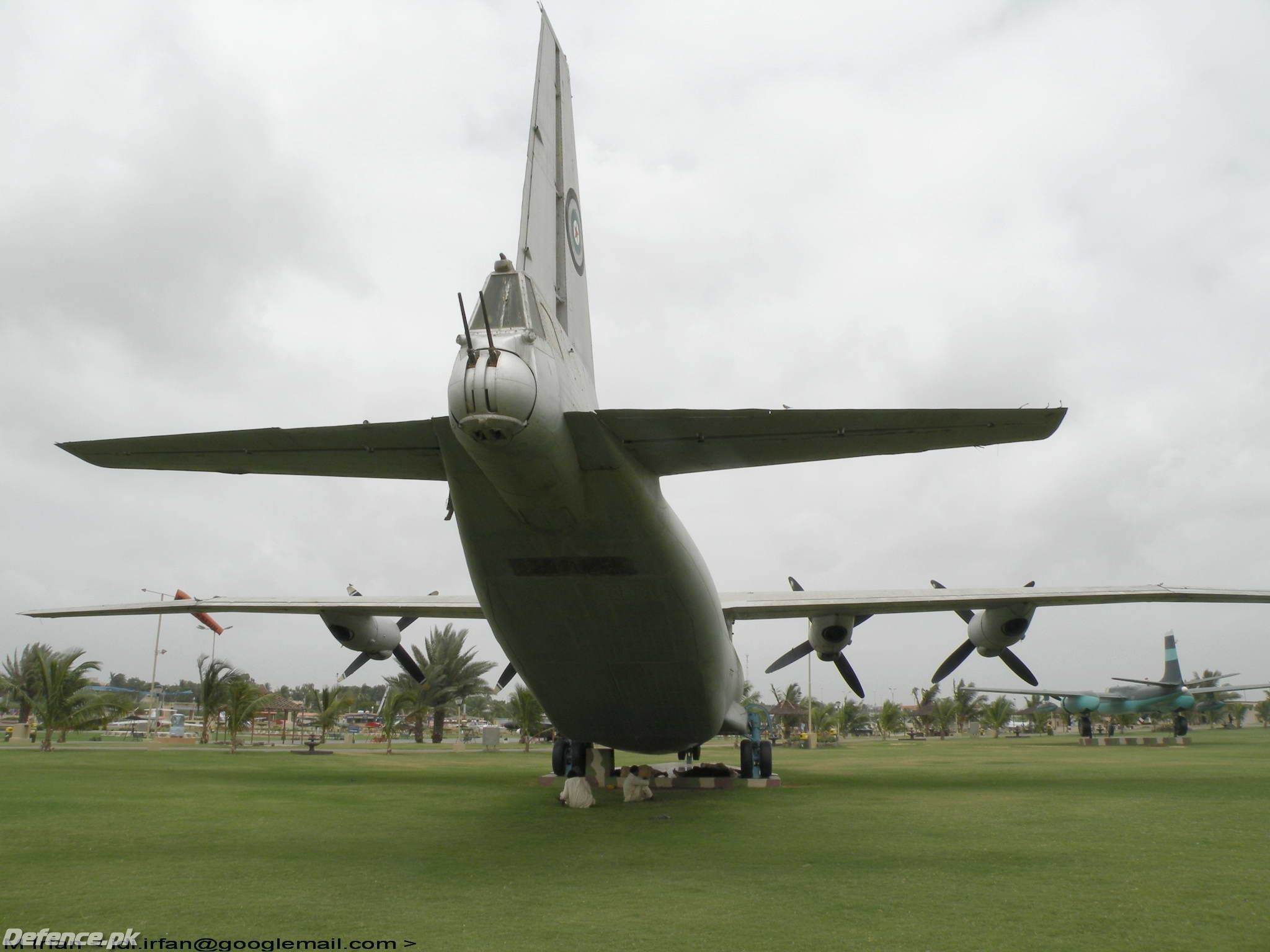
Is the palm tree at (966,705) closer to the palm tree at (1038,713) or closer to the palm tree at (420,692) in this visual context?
the palm tree at (1038,713)

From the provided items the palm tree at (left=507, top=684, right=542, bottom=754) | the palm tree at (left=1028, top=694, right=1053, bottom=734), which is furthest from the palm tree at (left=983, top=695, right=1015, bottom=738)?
the palm tree at (left=507, top=684, right=542, bottom=754)

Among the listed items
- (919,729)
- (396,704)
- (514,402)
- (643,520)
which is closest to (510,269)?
(514,402)

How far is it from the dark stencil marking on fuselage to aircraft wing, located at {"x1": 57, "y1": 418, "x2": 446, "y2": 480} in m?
1.55

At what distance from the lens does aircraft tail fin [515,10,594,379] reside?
10.7 m

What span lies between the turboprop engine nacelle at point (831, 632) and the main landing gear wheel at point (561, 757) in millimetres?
5716

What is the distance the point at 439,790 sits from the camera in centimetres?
1563

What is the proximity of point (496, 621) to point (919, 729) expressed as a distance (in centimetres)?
7307

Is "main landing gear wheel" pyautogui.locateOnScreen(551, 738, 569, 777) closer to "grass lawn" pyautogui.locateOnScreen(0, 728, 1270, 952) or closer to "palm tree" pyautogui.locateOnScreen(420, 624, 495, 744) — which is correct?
"grass lawn" pyautogui.locateOnScreen(0, 728, 1270, 952)

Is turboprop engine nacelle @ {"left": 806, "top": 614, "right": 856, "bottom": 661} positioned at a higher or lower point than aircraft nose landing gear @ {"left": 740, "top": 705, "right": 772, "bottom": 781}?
higher

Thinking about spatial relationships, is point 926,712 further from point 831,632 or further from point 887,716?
point 831,632

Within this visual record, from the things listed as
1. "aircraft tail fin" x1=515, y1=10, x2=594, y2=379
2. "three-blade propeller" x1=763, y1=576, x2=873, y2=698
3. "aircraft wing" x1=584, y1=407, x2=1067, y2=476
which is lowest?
"three-blade propeller" x1=763, y1=576, x2=873, y2=698

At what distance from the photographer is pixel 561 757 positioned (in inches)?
695

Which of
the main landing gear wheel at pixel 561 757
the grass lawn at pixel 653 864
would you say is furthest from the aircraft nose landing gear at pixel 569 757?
the grass lawn at pixel 653 864

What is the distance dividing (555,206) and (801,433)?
6243 mm
